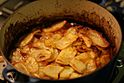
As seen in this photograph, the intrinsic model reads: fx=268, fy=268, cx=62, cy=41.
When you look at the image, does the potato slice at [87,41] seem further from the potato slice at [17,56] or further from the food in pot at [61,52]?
the potato slice at [17,56]

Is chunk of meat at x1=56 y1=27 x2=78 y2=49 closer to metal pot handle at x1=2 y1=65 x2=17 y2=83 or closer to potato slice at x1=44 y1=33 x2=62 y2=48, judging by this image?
potato slice at x1=44 y1=33 x2=62 y2=48

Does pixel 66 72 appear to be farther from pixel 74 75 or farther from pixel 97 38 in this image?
pixel 97 38

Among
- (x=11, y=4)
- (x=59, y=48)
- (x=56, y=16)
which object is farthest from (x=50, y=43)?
(x=11, y=4)

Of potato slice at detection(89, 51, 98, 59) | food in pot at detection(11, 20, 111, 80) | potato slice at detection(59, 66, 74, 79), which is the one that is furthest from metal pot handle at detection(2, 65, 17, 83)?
potato slice at detection(89, 51, 98, 59)

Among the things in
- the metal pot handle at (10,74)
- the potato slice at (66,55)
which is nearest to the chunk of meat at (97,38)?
the potato slice at (66,55)

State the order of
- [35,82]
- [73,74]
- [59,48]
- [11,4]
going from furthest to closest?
[11,4] → [59,48] → [73,74] → [35,82]

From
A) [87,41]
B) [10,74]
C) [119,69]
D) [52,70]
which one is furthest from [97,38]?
[10,74]

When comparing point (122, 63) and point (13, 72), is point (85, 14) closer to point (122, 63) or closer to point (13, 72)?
point (122, 63)
